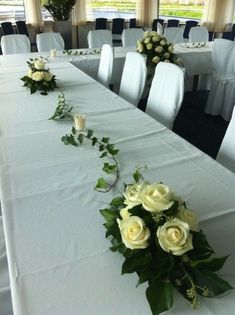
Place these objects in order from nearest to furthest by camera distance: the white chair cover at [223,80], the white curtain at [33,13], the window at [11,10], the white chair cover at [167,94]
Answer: the white chair cover at [167,94]
the white chair cover at [223,80]
the white curtain at [33,13]
the window at [11,10]

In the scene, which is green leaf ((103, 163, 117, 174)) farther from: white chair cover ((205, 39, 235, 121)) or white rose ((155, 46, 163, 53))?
white chair cover ((205, 39, 235, 121))

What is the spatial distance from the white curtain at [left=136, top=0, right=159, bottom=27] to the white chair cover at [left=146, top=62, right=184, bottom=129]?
18.7 feet

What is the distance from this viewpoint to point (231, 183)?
120 centimetres

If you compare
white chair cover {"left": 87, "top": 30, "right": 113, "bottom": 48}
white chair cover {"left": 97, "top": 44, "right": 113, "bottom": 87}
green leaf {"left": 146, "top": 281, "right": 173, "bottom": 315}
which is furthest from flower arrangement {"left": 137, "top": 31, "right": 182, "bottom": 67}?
green leaf {"left": 146, "top": 281, "right": 173, "bottom": 315}

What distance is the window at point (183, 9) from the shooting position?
770 cm

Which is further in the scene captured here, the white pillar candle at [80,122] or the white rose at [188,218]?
the white pillar candle at [80,122]

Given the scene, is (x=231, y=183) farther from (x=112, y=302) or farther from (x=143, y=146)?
(x=112, y=302)

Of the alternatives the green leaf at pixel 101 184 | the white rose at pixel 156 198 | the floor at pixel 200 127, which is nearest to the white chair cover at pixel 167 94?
the floor at pixel 200 127

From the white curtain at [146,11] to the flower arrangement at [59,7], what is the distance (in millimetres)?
1923

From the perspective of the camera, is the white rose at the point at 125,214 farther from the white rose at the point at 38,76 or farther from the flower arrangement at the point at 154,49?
the flower arrangement at the point at 154,49

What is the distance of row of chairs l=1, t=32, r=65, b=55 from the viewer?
4.03 m

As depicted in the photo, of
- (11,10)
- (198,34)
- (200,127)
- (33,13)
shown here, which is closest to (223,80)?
(200,127)

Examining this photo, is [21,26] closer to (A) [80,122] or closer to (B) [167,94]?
(B) [167,94]

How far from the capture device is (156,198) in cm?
75
